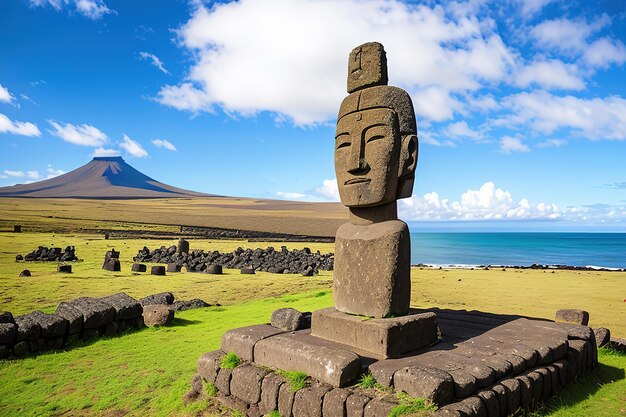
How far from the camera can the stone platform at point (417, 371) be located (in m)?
5.05

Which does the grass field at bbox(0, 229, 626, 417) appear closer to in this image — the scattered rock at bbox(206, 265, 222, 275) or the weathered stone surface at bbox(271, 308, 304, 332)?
the scattered rock at bbox(206, 265, 222, 275)

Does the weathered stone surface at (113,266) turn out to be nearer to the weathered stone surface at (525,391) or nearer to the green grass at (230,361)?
the green grass at (230,361)

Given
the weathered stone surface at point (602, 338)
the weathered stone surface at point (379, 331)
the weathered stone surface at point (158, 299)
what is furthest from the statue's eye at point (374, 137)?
the weathered stone surface at point (158, 299)

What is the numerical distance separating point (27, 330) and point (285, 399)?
253 inches

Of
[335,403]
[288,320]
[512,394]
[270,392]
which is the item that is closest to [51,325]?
[288,320]

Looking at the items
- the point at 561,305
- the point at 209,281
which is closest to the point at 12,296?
the point at 209,281

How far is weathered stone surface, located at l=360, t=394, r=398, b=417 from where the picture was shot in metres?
4.80

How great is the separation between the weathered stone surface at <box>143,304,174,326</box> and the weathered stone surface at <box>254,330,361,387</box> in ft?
16.8

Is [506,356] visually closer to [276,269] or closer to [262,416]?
[262,416]

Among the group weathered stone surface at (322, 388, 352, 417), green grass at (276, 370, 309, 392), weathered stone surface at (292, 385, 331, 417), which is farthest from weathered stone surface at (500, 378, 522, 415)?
green grass at (276, 370, 309, 392)

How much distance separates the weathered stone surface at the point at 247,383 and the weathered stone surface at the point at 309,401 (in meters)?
0.83

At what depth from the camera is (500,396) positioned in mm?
5270

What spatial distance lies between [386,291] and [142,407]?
4.18 m

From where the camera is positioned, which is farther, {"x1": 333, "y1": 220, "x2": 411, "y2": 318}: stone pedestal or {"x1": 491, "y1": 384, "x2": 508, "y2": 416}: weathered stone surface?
{"x1": 333, "y1": 220, "x2": 411, "y2": 318}: stone pedestal
